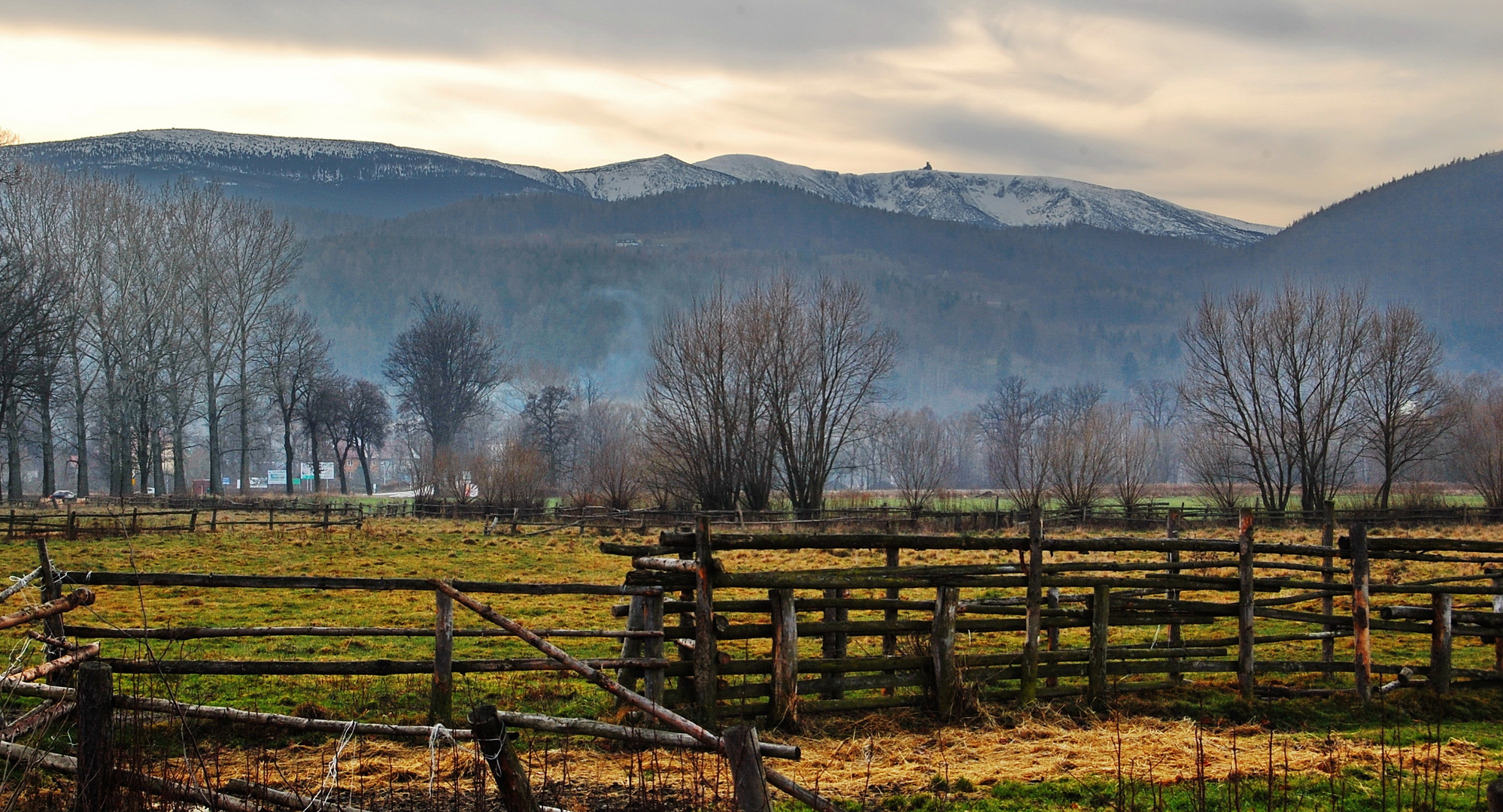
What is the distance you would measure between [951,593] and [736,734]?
5.72 meters

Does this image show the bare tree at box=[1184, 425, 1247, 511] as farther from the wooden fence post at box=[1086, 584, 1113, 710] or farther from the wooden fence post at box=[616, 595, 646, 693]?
the wooden fence post at box=[616, 595, 646, 693]

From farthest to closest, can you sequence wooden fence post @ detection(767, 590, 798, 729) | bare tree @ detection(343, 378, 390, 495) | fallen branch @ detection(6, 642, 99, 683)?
bare tree @ detection(343, 378, 390, 495) → wooden fence post @ detection(767, 590, 798, 729) → fallen branch @ detection(6, 642, 99, 683)

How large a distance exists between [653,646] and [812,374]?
1576 inches

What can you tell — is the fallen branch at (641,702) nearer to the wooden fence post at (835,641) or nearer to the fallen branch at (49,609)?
the fallen branch at (49,609)

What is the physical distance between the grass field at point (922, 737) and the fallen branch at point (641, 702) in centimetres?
34

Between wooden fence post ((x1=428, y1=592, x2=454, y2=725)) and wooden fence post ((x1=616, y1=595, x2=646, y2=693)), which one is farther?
wooden fence post ((x1=616, y1=595, x2=646, y2=693))

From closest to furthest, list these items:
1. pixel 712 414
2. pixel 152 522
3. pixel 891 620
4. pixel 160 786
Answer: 1. pixel 160 786
2. pixel 891 620
3. pixel 152 522
4. pixel 712 414

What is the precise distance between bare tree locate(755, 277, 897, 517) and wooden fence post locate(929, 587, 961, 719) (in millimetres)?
33143

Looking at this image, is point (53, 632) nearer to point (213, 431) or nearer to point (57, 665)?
point (57, 665)

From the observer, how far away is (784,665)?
8.69 m

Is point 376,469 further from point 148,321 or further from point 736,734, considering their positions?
point 736,734

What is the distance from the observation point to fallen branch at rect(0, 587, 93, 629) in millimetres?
5932

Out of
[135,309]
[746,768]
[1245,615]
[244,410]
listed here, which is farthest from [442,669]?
[244,410]

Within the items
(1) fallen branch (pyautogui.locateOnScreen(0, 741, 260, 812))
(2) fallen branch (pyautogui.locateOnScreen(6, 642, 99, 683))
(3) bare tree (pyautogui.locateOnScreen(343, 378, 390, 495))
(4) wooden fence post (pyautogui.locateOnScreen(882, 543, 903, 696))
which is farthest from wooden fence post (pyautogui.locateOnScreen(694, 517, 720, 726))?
(3) bare tree (pyautogui.locateOnScreen(343, 378, 390, 495))
